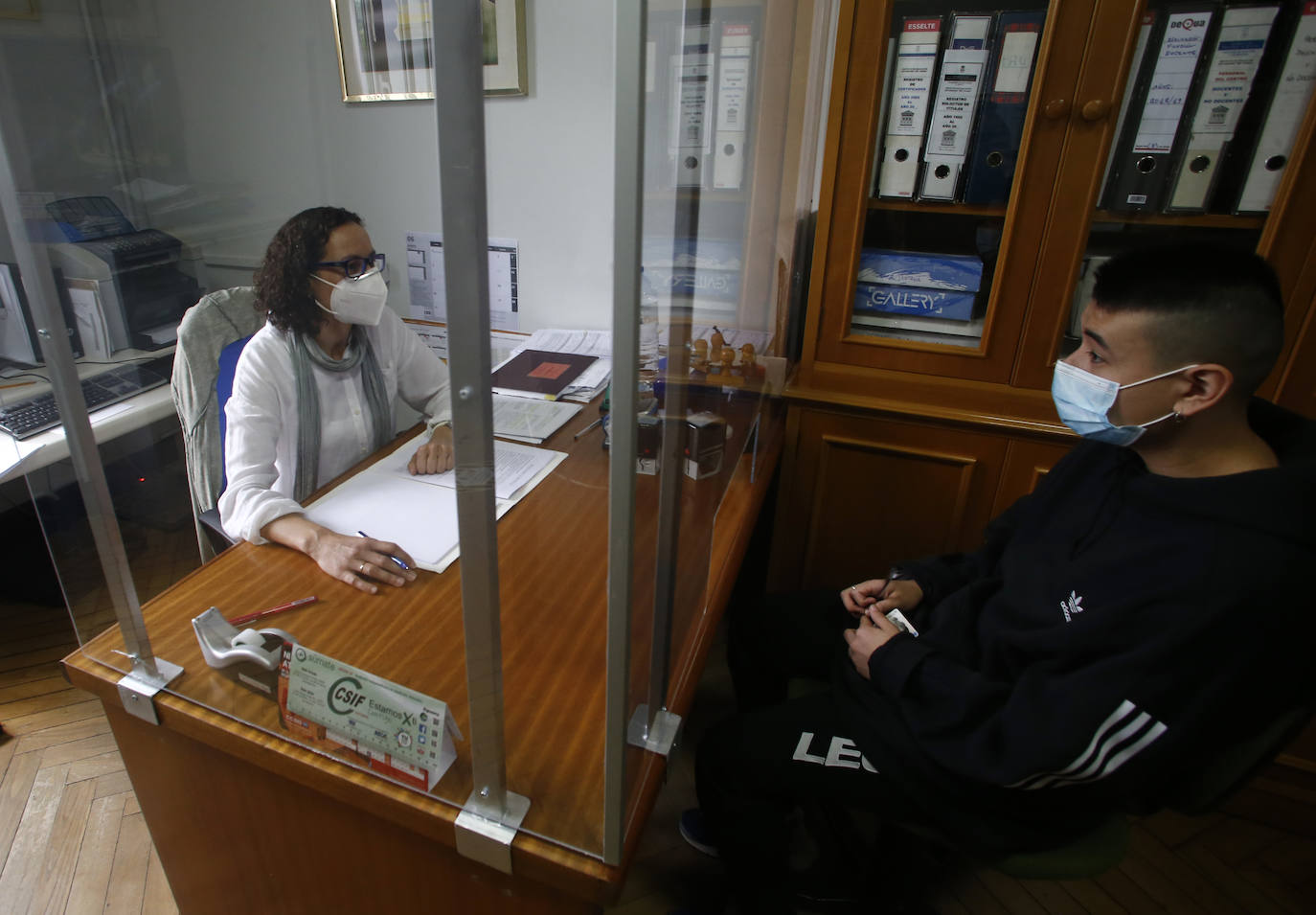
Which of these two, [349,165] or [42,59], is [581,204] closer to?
[349,165]

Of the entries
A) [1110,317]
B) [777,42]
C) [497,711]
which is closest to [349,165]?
[497,711]

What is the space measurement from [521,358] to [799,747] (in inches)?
28.8

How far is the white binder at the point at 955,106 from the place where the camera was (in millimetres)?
1445

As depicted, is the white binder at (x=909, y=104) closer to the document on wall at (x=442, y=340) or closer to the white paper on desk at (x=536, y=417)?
the white paper on desk at (x=536, y=417)

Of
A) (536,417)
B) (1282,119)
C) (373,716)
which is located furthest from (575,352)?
(1282,119)

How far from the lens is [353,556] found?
3.28 ft

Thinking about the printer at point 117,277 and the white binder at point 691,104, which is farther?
the printer at point 117,277

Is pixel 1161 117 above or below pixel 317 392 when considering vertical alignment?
above

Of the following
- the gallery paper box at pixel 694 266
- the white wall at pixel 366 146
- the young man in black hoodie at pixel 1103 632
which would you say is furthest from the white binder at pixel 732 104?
the young man in black hoodie at pixel 1103 632

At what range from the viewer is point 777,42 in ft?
3.60

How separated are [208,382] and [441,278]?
64cm

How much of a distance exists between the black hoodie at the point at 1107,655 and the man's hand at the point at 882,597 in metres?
0.12

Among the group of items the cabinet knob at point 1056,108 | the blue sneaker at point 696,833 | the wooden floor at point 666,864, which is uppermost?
the cabinet knob at point 1056,108

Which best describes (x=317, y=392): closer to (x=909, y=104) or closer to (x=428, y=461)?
(x=428, y=461)
